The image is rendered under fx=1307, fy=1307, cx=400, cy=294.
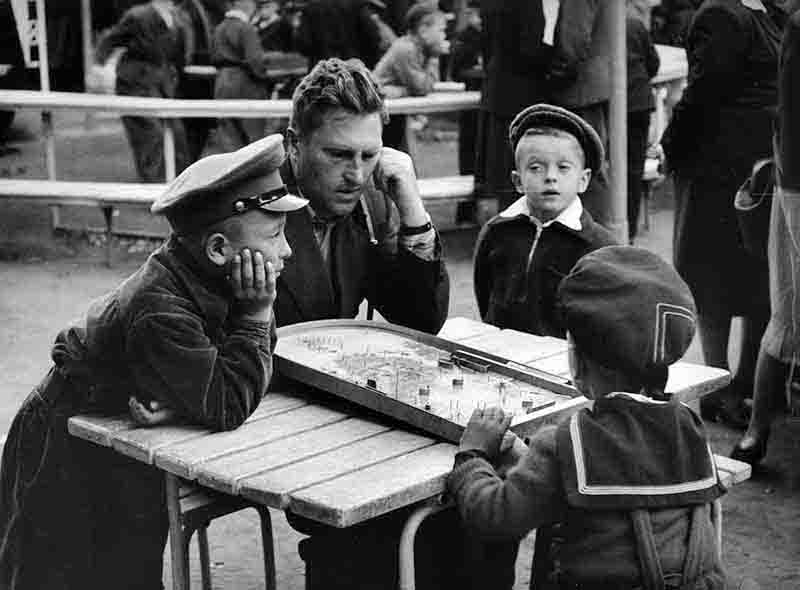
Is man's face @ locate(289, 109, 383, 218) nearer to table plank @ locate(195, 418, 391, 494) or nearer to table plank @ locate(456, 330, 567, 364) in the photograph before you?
table plank @ locate(456, 330, 567, 364)

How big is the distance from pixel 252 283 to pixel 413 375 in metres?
0.48

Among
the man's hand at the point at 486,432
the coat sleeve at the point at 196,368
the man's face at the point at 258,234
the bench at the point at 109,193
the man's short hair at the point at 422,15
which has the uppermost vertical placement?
the man's short hair at the point at 422,15

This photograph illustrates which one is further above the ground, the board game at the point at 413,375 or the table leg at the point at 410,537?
the board game at the point at 413,375

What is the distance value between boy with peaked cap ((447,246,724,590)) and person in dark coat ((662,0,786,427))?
308 cm

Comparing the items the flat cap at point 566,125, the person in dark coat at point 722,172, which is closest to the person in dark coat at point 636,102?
the person in dark coat at point 722,172

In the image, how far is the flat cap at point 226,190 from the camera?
2.99 m

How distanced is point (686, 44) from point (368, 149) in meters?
2.57

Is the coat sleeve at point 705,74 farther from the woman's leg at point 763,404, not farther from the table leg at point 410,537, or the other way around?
the table leg at point 410,537

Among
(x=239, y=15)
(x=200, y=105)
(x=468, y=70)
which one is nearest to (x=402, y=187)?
(x=200, y=105)

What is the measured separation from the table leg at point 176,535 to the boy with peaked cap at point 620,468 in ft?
2.10

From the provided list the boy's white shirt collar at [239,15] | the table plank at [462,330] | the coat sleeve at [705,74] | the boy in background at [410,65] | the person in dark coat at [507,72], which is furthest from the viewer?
the boy's white shirt collar at [239,15]

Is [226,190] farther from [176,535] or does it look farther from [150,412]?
[176,535]

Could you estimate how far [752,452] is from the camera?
16.9 feet

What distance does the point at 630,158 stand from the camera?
28.0ft
